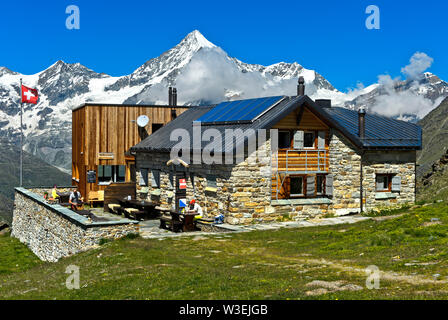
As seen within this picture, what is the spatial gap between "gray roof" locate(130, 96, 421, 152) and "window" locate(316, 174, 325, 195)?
2.41 meters

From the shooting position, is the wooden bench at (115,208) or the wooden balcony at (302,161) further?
the wooden bench at (115,208)

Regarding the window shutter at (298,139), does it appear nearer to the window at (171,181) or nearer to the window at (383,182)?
the window at (383,182)

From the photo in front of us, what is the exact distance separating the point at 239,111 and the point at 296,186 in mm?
5016

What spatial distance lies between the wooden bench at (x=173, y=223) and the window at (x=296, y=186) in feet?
19.1

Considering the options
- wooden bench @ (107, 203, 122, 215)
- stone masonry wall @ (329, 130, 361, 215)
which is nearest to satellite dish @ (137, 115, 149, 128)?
wooden bench @ (107, 203, 122, 215)

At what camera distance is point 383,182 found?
92.0 feet

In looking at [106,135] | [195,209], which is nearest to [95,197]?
[106,135]

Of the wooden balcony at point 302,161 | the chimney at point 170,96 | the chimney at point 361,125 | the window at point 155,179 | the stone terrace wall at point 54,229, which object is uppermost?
the chimney at point 170,96

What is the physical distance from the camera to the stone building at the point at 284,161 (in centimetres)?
2366

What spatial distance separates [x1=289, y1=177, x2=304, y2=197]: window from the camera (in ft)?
83.6

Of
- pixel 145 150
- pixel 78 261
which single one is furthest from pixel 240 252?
pixel 145 150

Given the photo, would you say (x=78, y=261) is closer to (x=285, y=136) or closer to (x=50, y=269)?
(x=50, y=269)

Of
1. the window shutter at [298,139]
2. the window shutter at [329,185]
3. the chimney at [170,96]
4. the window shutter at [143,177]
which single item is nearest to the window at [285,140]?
the window shutter at [298,139]

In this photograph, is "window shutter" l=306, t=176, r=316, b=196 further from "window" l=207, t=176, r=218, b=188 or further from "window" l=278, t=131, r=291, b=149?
"window" l=207, t=176, r=218, b=188
